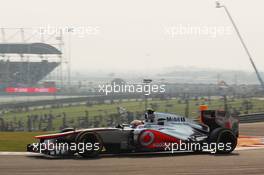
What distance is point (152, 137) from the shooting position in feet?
46.5

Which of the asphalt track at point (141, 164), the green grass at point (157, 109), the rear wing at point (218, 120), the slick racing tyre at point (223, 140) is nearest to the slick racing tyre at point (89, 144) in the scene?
the asphalt track at point (141, 164)

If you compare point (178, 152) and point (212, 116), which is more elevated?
point (212, 116)

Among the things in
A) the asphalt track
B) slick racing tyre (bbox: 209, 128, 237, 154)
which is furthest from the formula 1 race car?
the asphalt track

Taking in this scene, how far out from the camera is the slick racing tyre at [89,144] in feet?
44.1

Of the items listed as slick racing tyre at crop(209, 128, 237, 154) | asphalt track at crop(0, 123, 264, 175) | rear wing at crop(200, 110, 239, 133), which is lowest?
asphalt track at crop(0, 123, 264, 175)

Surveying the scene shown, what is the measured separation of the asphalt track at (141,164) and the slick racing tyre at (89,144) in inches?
13.2

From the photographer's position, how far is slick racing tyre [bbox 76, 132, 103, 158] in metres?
13.4

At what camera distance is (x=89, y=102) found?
72000mm

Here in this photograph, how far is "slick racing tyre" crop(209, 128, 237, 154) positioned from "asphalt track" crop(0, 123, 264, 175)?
17.2 inches

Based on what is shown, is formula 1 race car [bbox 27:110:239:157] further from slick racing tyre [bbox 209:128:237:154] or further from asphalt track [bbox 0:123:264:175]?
asphalt track [bbox 0:123:264:175]

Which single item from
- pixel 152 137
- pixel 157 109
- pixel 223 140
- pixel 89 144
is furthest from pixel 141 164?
pixel 157 109

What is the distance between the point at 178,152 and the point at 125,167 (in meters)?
3.36

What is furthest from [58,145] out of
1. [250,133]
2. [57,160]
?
[250,133]

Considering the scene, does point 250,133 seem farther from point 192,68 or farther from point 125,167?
point 192,68
